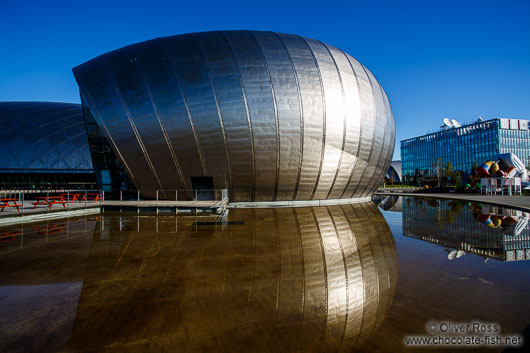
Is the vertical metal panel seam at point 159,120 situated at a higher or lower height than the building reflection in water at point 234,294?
higher

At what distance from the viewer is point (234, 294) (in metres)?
4.06

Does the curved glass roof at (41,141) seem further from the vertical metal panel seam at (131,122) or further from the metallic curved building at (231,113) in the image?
the vertical metal panel seam at (131,122)

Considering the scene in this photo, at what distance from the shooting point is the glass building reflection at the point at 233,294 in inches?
116

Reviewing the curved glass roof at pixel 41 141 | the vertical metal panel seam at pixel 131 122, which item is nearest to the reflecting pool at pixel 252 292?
the vertical metal panel seam at pixel 131 122

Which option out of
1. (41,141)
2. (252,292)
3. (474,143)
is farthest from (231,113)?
(474,143)

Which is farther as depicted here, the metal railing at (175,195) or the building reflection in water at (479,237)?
the metal railing at (175,195)

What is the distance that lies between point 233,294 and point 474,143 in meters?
103

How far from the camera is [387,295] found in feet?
13.1

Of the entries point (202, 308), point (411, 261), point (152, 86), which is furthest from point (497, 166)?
point (202, 308)

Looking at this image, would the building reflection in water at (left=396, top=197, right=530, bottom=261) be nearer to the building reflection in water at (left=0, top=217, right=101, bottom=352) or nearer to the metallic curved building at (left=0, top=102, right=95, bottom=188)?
the building reflection in water at (left=0, top=217, right=101, bottom=352)

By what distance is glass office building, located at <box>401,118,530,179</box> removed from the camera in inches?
3046

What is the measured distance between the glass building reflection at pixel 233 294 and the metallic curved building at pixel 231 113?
858 centimetres

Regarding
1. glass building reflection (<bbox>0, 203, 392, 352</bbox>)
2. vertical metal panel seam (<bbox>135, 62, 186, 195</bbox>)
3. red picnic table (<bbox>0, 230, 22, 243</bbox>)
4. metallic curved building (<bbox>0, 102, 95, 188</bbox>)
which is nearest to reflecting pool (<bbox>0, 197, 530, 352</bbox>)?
glass building reflection (<bbox>0, 203, 392, 352</bbox>)

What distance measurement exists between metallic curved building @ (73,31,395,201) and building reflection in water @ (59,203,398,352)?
864cm
